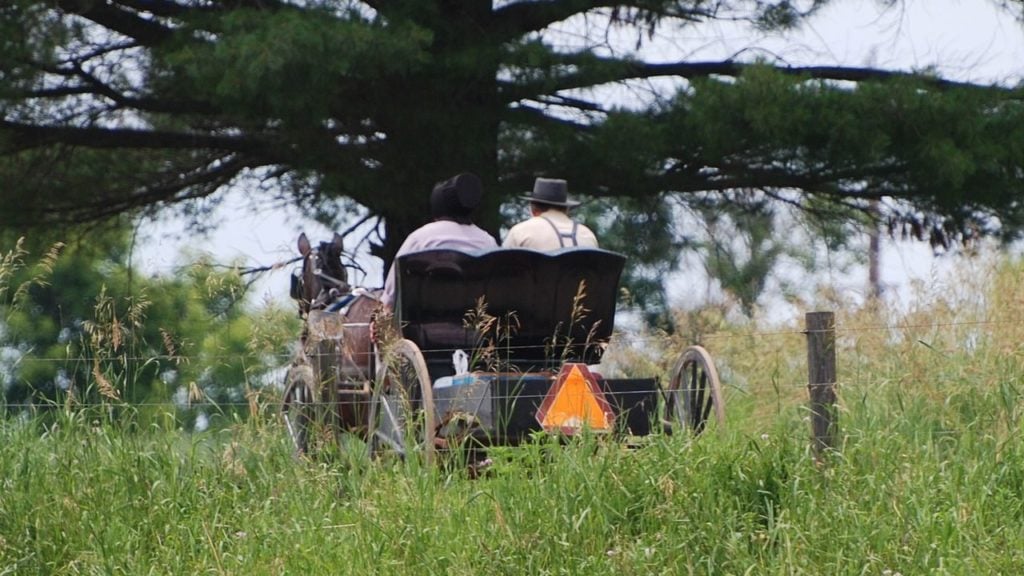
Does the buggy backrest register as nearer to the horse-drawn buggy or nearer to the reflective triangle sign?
the horse-drawn buggy

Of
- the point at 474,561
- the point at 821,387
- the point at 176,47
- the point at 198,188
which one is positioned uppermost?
the point at 176,47

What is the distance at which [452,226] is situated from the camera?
284 inches

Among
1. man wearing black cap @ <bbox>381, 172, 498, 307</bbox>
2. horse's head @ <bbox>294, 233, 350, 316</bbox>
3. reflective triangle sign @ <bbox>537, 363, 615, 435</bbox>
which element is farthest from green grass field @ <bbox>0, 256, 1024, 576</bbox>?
horse's head @ <bbox>294, 233, 350, 316</bbox>

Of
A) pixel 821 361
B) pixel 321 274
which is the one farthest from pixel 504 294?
pixel 821 361

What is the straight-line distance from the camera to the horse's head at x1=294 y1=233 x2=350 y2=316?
25.4 ft

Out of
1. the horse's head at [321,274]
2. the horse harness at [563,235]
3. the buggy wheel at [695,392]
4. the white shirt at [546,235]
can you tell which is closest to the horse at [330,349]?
the horse's head at [321,274]

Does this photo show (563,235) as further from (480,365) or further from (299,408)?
(299,408)

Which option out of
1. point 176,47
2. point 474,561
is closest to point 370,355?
point 474,561

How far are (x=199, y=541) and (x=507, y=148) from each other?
5.86 meters

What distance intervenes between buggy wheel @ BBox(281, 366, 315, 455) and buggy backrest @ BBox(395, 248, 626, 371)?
0.49 m

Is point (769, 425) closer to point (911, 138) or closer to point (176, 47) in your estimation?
point (911, 138)

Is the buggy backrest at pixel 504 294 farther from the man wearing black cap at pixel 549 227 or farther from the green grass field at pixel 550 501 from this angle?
the green grass field at pixel 550 501

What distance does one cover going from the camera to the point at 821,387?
5.54m

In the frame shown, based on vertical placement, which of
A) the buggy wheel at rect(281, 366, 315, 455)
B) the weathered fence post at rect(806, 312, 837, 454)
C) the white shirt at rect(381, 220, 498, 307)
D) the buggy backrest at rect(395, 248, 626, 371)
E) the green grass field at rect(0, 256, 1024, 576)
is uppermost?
the white shirt at rect(381, 220, 498, 307)
